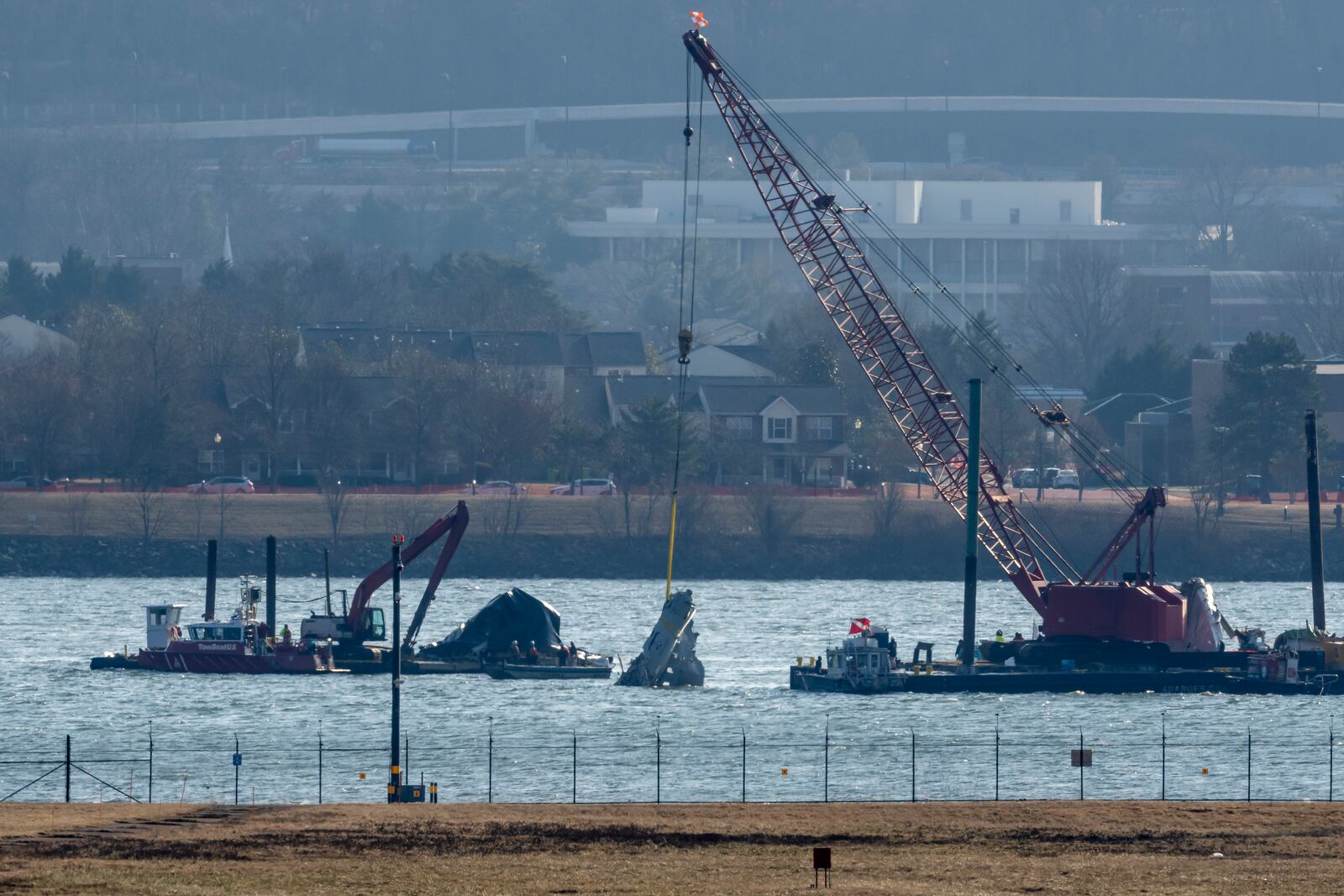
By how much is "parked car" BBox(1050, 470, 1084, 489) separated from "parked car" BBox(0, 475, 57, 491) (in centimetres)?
5513

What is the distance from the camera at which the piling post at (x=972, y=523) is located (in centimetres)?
8887

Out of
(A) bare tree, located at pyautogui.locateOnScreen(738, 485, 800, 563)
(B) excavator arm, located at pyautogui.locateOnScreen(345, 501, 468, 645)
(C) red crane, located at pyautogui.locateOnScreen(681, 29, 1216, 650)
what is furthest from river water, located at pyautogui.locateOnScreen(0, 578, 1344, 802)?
(A) bare tree, located at pyautogui.locateOnScreen(738, 485, 800, 563)

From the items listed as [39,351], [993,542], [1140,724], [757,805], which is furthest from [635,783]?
[39,351]

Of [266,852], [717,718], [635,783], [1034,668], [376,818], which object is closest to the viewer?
[266,852]

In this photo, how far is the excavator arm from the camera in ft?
300

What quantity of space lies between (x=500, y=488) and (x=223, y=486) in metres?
14.6

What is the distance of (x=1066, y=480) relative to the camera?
5989 inches

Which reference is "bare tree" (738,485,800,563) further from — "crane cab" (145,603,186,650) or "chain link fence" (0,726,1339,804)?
"chain link fence" (0,726,1339,804)

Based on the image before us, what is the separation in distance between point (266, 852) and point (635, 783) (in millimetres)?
19125

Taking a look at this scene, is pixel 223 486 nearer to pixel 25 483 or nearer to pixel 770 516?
pixel 25 483

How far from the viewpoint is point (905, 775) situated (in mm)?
64312

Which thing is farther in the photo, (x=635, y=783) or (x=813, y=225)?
(x=813, y=225)

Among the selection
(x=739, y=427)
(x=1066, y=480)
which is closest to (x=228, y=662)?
(x=739, y=427)

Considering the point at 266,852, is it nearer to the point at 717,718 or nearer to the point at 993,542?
the point at 717,718
